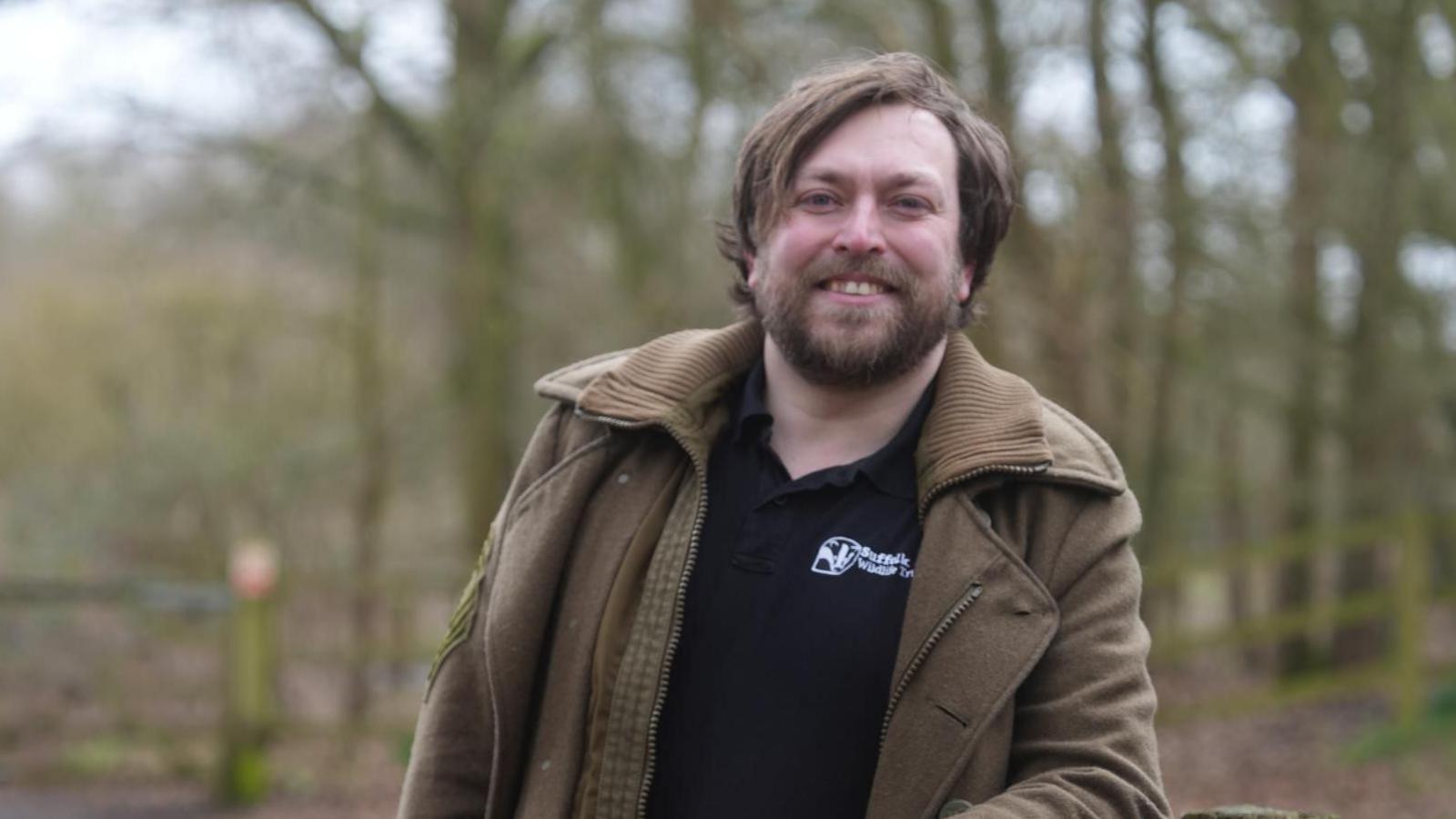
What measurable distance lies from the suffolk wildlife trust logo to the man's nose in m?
0.43

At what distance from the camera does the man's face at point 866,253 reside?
7.82 feet

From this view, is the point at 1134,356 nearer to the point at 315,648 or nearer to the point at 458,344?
the point at 458,344

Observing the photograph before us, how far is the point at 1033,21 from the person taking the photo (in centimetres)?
1031

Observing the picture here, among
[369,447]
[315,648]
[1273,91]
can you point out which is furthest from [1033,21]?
[369,447]

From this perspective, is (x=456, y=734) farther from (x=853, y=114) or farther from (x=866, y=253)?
(x=853, y=114)

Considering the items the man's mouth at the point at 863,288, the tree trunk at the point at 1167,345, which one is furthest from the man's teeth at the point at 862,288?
the tree trunk at the point at 1167,345

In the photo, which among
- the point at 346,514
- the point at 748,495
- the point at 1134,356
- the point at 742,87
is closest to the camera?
the point at 748,495

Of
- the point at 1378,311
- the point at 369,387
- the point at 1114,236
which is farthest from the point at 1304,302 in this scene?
the point at 369,387

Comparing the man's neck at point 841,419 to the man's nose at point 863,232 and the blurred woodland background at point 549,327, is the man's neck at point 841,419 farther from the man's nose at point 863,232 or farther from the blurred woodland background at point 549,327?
the blurred woodland background at point 549,327

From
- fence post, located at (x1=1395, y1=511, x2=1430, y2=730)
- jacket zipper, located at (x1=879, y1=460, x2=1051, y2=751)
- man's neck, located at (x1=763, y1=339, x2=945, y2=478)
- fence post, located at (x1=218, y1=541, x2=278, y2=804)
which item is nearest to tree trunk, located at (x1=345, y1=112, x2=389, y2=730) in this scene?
fence post, located at (x1=218, y1=541, x2=278, y2=804)

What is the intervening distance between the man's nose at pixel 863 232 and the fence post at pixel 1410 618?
865cm

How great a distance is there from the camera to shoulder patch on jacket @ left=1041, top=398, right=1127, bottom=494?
2.31 metres

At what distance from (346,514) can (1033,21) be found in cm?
859

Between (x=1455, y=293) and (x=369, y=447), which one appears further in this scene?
(x=369, y=447)
